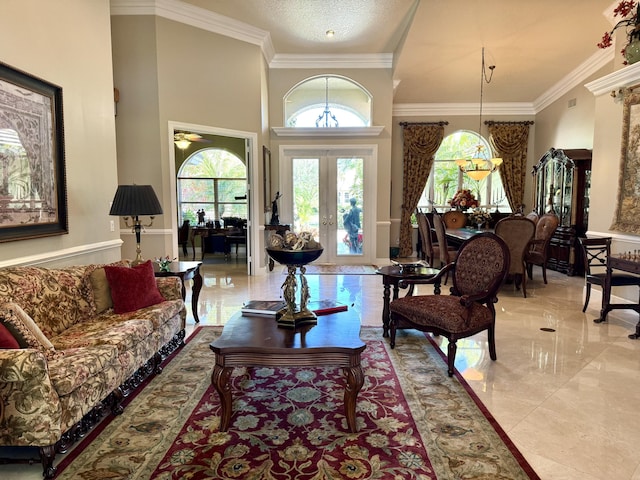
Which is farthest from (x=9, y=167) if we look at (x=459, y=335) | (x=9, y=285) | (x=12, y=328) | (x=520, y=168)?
(x=520, y=168)

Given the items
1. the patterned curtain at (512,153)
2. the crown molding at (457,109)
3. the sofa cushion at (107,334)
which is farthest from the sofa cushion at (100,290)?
the patterned curtain at (512,153)

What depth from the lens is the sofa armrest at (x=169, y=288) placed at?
3.67 m

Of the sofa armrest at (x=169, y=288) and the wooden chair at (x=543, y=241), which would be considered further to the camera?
the wooden chair at (x=543, y=241)

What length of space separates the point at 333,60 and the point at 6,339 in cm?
728

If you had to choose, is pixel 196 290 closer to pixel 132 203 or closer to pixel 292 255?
pixel 132 203

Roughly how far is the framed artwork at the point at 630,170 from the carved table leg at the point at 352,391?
4472 millimetres

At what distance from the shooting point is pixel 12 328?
2.11 m

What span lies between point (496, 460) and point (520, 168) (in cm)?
853

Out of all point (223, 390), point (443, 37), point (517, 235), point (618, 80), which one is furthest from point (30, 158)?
point (618, 80)

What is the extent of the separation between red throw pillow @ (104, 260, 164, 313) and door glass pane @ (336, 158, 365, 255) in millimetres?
5348

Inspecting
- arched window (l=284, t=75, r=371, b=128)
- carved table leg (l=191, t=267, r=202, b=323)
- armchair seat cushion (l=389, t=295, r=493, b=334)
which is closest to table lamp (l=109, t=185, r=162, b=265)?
carved table leg (l=191, t=267, r=202, b=323)

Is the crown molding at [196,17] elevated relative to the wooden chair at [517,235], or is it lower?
elevated

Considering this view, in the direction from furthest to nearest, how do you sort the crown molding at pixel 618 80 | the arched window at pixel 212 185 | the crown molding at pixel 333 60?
the arched window at pixel 212 185 < the crown molding at pixel 333 60 < the crown molding at pixel 618 80

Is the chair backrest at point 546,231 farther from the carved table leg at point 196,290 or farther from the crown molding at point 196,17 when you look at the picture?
the crown molding at point 196,17
